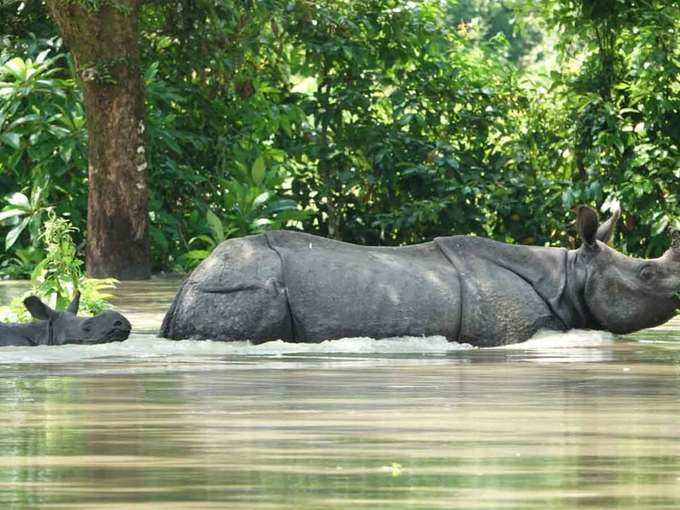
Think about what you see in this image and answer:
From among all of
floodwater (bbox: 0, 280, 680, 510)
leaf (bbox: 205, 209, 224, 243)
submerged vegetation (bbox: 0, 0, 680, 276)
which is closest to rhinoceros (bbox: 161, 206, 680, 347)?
floodwater (bbox: 0, 280, 680, 510)

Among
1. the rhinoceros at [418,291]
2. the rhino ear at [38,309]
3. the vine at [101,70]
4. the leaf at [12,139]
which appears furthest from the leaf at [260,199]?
the rhino ear at [38,309]

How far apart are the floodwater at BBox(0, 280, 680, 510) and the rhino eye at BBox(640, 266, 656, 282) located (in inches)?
45.8

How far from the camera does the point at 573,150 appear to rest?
21203 millimetres

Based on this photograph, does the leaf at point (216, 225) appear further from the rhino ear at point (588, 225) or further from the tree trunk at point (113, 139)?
the rhino ear at point (588, 225)

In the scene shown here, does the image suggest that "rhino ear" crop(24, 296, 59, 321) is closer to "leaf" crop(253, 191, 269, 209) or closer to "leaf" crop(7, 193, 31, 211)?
"leaf" crop(7, 193, 31, 211)

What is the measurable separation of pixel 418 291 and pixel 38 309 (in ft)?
8.13

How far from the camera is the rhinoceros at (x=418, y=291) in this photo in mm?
11820

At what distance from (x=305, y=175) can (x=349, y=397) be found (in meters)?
15.1

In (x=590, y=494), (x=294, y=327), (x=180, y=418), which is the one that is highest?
(x=590, y=494)

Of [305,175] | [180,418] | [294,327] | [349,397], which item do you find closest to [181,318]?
[294,327]

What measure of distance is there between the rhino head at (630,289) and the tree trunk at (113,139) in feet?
27.5

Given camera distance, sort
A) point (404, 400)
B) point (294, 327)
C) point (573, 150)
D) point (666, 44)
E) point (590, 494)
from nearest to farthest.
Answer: point (590, 494)
point (404, 400)
point (294, 327)
point (666, 44)
point (573, 150)

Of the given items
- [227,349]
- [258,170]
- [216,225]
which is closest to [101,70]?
[216,225]

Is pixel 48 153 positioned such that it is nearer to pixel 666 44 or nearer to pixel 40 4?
pixel 40 4
